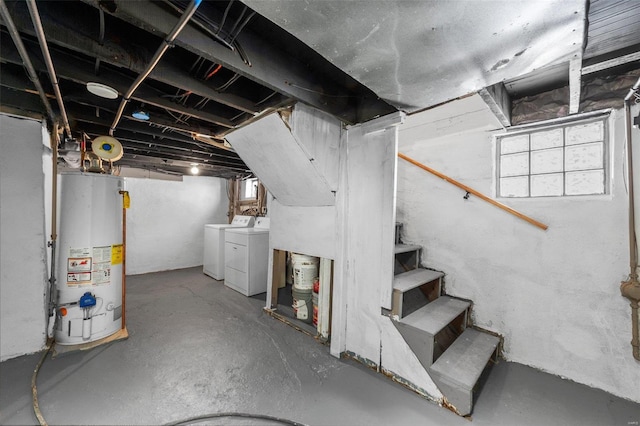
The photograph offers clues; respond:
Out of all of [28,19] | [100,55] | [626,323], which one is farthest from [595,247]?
[28,19]

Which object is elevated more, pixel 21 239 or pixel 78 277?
pixel 21 239

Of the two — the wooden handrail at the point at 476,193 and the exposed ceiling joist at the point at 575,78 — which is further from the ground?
the exposed ceiling joist at the point at 575,78

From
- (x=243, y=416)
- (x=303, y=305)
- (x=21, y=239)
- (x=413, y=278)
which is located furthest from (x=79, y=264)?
(x=413, y=278)

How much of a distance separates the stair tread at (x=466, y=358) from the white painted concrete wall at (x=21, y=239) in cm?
320

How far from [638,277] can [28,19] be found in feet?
12.7

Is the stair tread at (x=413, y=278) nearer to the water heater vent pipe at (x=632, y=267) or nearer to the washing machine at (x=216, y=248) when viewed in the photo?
the water heater vent pipe at (x=632, y=267)

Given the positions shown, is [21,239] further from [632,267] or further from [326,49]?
[632,267]

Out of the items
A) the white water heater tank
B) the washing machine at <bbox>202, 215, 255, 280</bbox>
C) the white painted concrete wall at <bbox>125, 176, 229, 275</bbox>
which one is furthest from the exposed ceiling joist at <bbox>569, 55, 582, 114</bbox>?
the white painted concrete wall at <bbox>125, 176, 229, 275</bbox>

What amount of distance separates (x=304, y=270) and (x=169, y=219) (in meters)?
3.83

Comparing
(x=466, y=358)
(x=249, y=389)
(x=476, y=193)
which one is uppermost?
(x=476, y=193)

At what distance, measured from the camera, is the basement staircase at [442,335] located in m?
1.59

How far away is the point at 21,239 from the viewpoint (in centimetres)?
200

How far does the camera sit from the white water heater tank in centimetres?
215

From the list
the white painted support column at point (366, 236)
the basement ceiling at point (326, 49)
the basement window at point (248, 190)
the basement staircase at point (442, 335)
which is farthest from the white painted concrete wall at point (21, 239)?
the basement window at point (248, 190)
